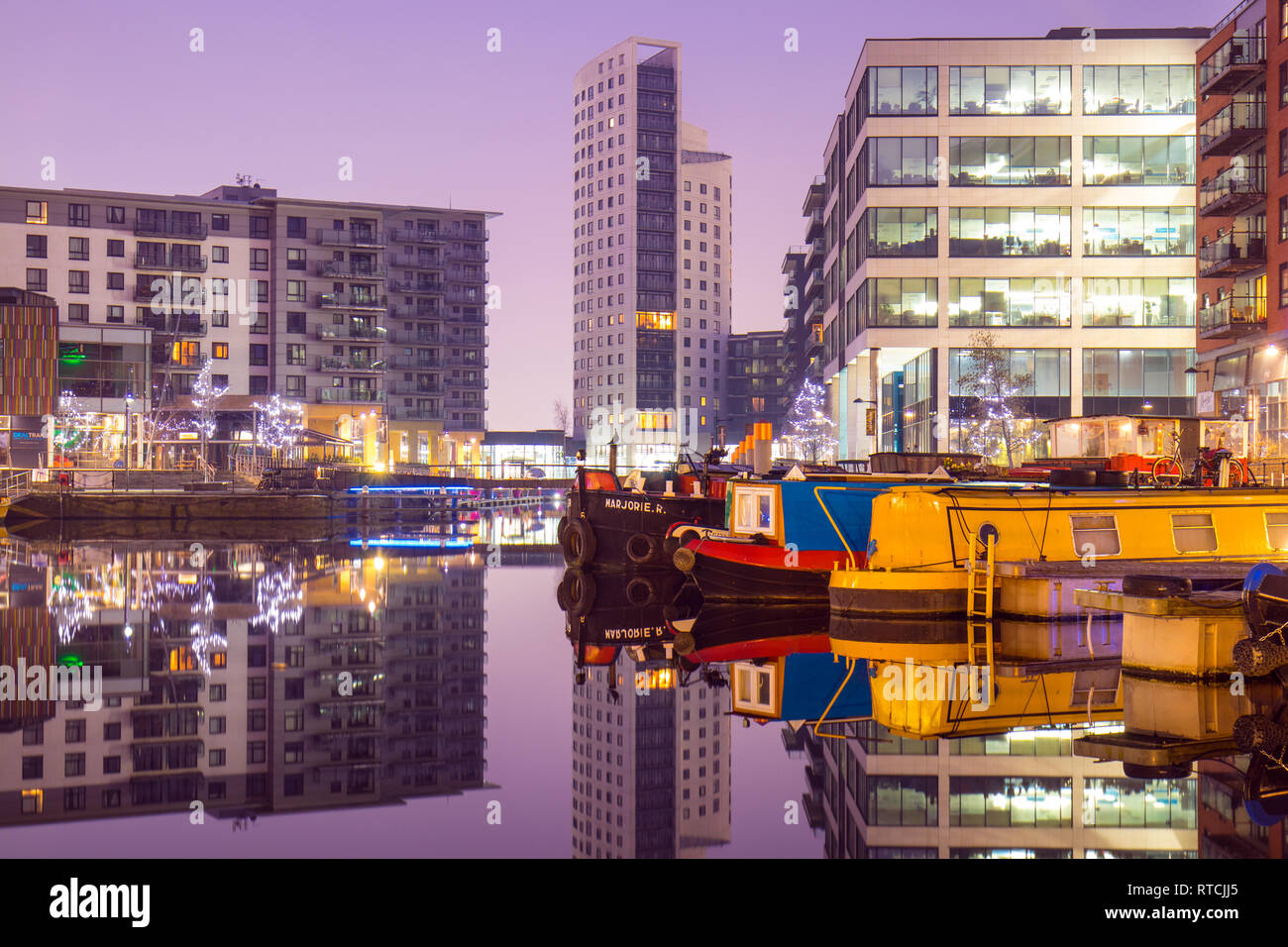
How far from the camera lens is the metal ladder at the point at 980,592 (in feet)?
63.8

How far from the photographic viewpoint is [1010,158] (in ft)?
206

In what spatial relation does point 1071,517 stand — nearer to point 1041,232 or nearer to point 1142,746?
point 1142,746

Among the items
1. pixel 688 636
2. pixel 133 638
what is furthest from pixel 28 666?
pixel 688 636

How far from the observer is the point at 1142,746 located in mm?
11227

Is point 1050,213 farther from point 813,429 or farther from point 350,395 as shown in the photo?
point 350,395

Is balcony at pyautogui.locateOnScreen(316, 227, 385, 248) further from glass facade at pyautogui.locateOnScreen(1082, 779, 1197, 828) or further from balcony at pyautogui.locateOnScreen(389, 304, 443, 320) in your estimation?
glass facade at pyautogui.locateOnScreen(1082, 779, 1197, 828)

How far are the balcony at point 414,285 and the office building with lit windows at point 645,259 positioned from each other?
4711cm

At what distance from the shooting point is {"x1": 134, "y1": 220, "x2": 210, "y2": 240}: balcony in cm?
9681

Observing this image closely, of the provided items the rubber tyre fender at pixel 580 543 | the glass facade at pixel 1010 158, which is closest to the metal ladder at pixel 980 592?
the rubber tyre fender at pixel 580 543

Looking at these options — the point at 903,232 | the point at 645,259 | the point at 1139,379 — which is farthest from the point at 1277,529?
the point at 645,259

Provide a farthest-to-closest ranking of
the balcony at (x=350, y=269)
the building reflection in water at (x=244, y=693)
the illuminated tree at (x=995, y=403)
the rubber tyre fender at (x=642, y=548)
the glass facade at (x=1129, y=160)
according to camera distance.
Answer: the balcony at (x=350, y=269) → the glass facade at (x=1129, y=160) → the illuminated tree at (x=995, y=403) → the rubber tyre fender at (x=642, y=548) → the building reflection in water at (x=244, y=693)

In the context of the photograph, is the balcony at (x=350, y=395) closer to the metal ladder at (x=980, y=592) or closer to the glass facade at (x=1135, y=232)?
the glass facade at (x=1135, y=232)

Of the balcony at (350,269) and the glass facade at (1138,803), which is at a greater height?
the balcony at (350,269)
